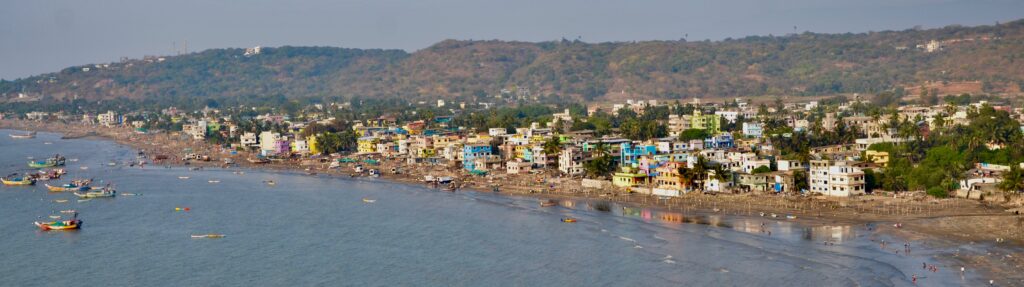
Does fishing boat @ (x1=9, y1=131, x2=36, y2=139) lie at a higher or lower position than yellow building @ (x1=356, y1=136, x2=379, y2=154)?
higher

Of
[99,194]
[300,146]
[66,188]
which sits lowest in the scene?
[99,194]

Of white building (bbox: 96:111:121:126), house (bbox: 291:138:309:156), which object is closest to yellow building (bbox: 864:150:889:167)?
house (bbox: 291:138:309:156)

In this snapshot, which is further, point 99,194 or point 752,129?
point 752,129

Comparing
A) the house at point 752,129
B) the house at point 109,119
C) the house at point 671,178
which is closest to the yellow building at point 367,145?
the house at point 752,129

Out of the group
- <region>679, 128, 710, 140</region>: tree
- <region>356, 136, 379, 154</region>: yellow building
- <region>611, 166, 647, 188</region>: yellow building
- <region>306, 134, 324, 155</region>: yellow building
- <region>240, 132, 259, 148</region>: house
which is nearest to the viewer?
<region>611, 166, 647, 188</region>: yellow building

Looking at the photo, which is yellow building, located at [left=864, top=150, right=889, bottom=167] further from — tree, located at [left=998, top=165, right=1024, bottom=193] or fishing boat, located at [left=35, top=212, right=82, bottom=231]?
fishing boat, located at [left=35, top=212, right=82, bottom=231]

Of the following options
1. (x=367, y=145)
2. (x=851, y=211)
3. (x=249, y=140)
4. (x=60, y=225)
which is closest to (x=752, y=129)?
(x=367, y=145)

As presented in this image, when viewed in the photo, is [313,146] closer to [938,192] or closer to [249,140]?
[249,140]

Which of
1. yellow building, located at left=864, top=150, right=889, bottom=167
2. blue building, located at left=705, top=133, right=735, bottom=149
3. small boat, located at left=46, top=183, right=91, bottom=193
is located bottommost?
small boat, located at left=46, top=183, right=91, bottom=193
